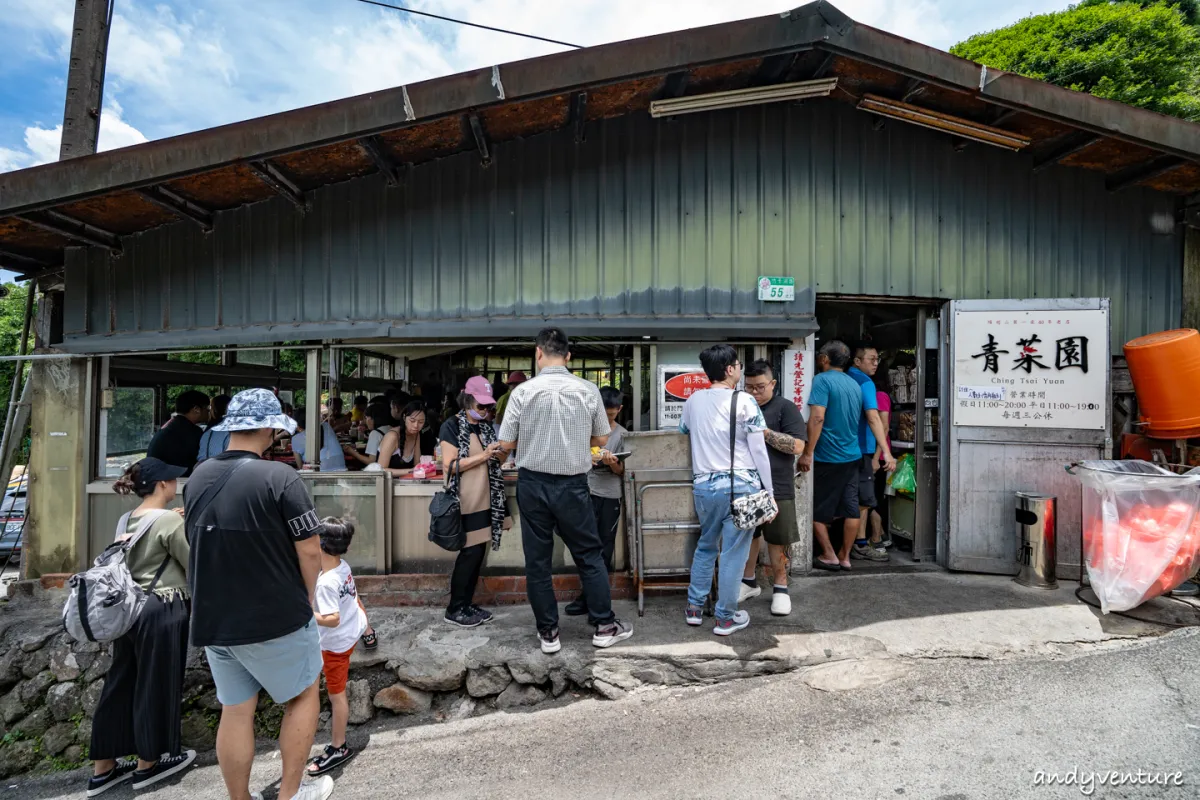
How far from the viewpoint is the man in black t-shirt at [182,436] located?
484cm

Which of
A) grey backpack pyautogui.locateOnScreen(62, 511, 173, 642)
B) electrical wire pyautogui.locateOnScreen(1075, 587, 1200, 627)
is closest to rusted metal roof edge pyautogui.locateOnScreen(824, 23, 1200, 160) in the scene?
electrical wire pyautogui.locateOnScreen(1075, 587, 1200, 627)

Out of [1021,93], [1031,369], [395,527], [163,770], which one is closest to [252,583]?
[163,770]

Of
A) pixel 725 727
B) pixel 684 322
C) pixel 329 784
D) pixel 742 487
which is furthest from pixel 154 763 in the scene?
pixel 684 322

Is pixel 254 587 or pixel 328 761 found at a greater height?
pixel 254 587

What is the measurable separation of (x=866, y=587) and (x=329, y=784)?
4195mm

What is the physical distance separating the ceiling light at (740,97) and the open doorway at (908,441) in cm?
174

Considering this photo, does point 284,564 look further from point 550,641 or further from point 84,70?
point 84,70

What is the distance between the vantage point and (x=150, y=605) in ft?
10.8

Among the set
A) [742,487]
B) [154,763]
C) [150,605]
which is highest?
[742,487]

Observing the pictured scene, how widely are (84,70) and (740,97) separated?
20.6 ft

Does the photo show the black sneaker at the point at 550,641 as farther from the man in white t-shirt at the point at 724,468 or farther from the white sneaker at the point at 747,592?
the white sneaker at the point at 747,592

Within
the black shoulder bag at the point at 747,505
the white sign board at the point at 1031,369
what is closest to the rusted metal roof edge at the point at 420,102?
the black shoulder bag at the point at 747,505

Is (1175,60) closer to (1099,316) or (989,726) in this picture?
(1099,316)

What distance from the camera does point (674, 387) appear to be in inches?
Result: 198
